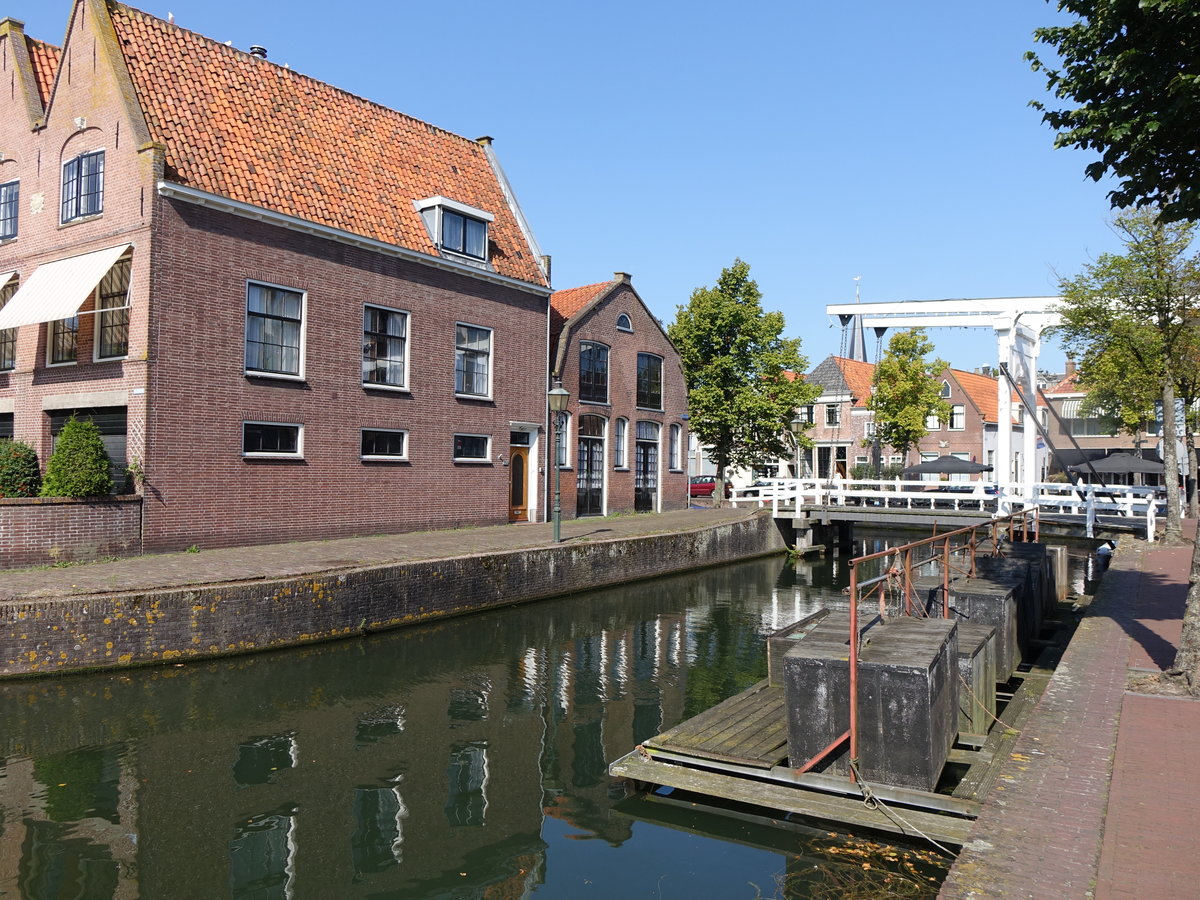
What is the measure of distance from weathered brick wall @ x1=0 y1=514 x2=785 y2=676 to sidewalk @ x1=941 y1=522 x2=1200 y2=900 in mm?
9669

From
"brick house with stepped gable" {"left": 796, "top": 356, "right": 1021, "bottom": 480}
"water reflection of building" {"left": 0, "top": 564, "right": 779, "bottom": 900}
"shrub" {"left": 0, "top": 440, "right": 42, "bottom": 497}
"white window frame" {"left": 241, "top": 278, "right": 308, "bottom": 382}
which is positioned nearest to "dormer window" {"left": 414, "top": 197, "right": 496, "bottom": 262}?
"white window frame" {"left": 241, "top": 278, "right": 308, "bottom": 382}

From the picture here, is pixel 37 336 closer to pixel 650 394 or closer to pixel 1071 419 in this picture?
pixel 650 394

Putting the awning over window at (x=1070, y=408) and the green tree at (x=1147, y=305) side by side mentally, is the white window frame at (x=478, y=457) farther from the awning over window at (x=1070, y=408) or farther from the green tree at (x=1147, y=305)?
the awning over window at (x=1070, y=408)

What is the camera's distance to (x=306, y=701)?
10.5m

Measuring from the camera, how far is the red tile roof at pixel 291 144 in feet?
56.8

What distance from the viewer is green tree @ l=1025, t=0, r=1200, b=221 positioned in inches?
293

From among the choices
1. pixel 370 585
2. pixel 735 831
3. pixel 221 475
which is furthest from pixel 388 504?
pixel 735 831

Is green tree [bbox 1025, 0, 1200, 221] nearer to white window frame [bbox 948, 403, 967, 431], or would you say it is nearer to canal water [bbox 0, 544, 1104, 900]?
canal water [bbox 0, 544, 1104, 900]

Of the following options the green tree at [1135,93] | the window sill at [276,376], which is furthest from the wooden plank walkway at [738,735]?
the window sill at [276,376]

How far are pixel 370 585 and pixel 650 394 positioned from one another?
17.8 metres

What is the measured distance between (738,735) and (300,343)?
13745mm

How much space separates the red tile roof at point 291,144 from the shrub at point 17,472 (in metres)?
5.60

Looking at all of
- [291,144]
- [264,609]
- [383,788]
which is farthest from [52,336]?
[383,788]

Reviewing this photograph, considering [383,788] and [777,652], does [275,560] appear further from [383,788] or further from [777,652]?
[777,652]
